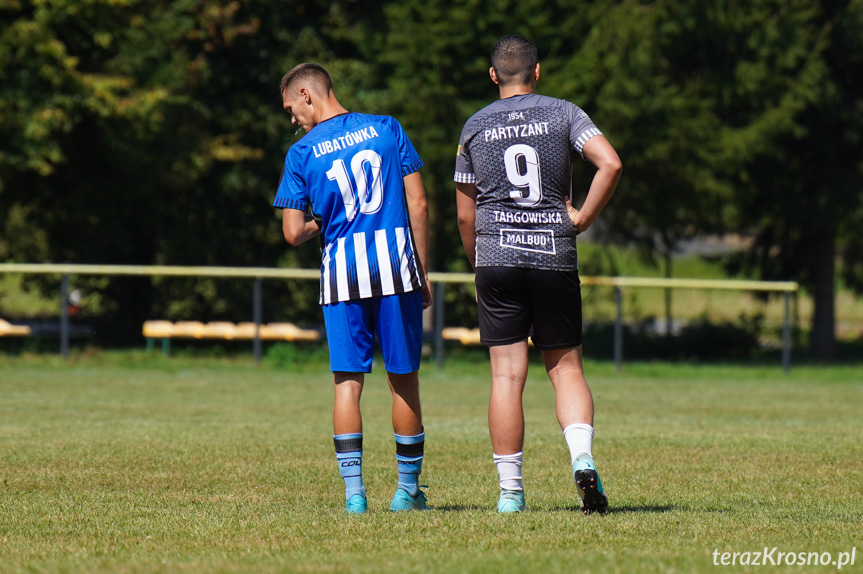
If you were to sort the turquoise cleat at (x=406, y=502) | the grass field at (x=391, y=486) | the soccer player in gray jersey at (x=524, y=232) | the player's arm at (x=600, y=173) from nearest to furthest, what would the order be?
the grass field at (x=391, y=486) < the player's arm at (x=600, y=173) < the soccer player in gray jersey at (x=524, y=232) < the turquoise cleat at (x=406, y=502)

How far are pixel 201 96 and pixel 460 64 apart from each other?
22.7ft

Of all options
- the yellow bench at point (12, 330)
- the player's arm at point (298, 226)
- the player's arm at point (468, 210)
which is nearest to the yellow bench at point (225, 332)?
the yellow bench at point (12, 330)

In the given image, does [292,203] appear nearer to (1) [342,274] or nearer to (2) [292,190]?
(2) [292,190]

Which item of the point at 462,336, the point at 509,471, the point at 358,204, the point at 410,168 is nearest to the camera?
the point at 509,471

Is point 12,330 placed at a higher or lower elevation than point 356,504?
higher

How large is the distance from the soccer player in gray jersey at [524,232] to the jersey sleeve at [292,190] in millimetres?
771

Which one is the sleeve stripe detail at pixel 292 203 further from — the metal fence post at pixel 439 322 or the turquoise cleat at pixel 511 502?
the metal fence post at pixel 439 322

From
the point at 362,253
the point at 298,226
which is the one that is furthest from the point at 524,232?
the point at 298,226

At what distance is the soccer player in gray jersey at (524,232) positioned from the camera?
5062mm

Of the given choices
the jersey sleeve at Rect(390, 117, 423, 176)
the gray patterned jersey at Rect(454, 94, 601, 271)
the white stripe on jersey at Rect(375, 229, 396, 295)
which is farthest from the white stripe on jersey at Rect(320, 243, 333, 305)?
the gray patterned jersey at Rect(454, 94, 601, 271)

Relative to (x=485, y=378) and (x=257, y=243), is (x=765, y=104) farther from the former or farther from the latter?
(x=257, y=243)

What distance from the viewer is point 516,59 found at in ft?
17.0

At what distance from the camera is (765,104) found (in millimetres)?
21984

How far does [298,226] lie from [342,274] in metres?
0.34
